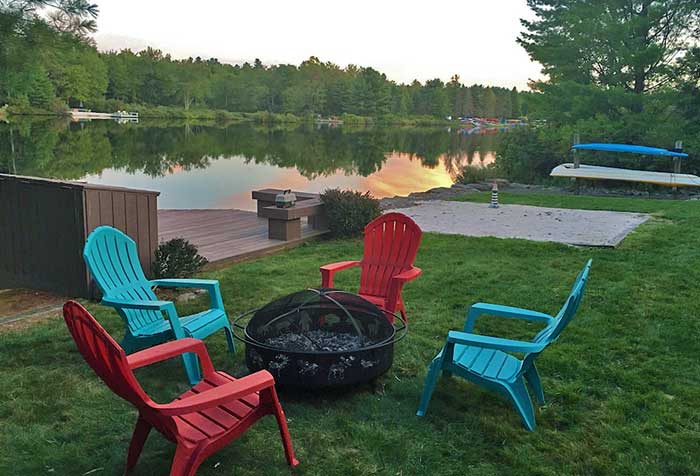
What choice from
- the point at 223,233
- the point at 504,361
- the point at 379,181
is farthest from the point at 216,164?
the point at 504,361

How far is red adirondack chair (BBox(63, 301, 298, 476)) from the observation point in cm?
224

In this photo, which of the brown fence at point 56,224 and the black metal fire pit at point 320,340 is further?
the brown fence at point 56,224

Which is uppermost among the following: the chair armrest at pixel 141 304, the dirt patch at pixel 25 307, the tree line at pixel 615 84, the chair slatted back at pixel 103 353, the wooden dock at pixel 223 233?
the tree line at pixel 615 84

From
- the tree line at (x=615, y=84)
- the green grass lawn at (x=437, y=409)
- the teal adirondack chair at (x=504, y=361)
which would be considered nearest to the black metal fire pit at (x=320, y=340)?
the green grass lawn at (x=437, y=409)

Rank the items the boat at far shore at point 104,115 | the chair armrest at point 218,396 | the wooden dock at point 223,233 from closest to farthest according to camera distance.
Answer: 1. the chair armrest at point 218,396
2. the wooden dock at point 223,233
3. the boat at far shore at point 104,115

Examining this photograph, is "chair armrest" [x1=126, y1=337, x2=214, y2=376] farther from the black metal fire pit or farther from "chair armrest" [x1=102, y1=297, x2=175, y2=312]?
"chair armrest" [x1=102, y1=297, x2=175, y2=312]

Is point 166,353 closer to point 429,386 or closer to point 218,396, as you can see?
point 218,396

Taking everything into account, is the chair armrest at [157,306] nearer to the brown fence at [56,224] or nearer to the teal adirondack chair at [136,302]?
the teal adirondack chair at [136,302]

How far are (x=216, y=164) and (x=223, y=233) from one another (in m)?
17.3

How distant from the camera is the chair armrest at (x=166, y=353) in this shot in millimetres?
2682

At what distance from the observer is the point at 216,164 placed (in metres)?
24.9

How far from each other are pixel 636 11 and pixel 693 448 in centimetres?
1974

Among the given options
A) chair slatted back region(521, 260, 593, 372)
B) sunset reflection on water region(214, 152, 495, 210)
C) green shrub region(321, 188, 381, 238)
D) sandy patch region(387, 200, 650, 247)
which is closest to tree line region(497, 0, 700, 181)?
sunset reflection on water region(214, 152, 495, 210)

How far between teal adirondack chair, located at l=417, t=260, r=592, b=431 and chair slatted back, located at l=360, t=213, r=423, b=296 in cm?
131
